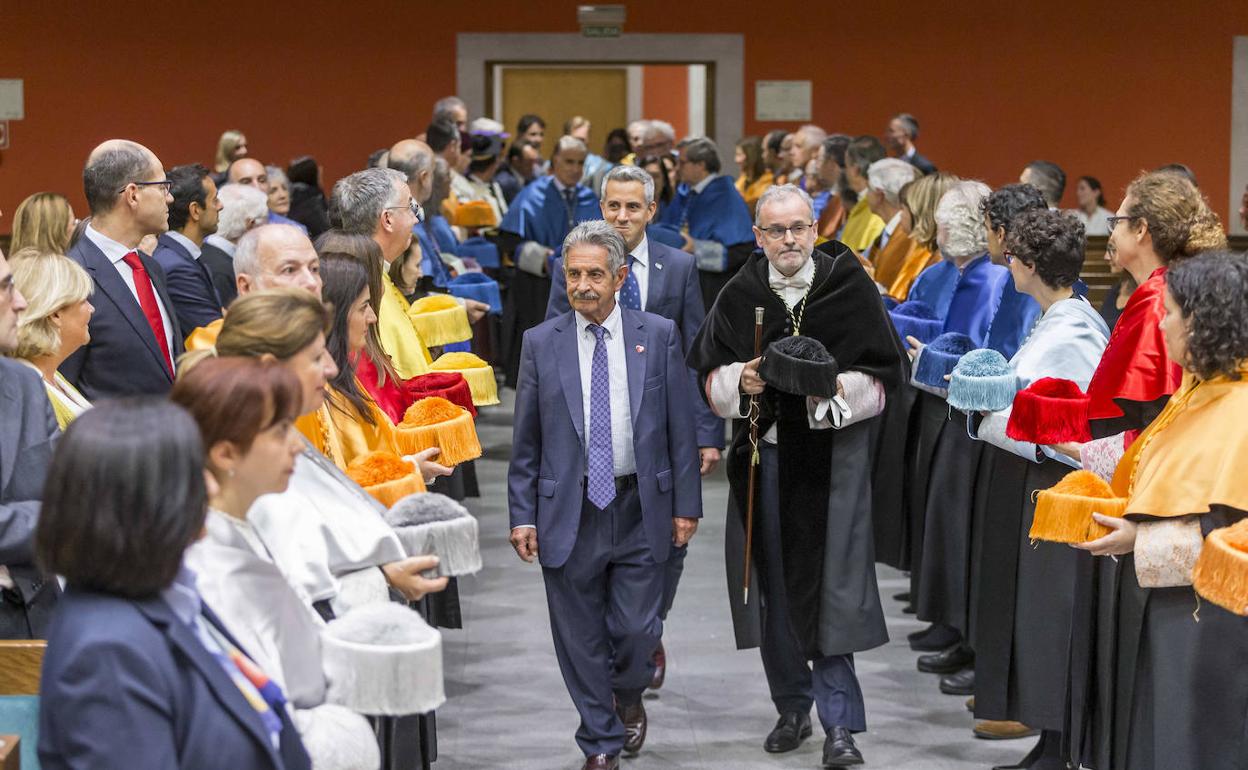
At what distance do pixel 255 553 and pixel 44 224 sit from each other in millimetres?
3159

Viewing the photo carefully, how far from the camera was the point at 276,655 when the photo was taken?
2.45 metres

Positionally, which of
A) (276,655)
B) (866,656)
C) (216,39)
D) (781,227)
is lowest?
(866,656)

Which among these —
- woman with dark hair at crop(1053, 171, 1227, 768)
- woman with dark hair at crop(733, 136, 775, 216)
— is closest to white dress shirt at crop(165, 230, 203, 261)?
woman with dark hair at crop(1053, 171, 1227, 768)

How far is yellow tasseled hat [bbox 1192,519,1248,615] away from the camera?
321 cm

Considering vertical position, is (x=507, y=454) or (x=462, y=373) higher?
(x=462, y=373)

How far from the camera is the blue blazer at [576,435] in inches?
186

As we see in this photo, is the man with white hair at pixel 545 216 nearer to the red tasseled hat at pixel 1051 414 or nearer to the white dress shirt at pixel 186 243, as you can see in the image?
the white dress shirt at pixel 186 243

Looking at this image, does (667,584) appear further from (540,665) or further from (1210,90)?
(1210,90)

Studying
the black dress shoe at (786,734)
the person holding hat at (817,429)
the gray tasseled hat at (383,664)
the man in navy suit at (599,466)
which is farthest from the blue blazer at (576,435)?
the gray tasseled hat at (383,664)

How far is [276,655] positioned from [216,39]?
36.8 ft

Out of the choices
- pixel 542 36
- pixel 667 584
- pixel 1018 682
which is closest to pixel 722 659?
pixel 667 584

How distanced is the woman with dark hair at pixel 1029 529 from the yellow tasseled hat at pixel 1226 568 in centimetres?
122

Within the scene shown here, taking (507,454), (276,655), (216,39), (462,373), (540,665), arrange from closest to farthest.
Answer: (276,655) < (462,373) < (540,665) < (507,454) < (216,39)

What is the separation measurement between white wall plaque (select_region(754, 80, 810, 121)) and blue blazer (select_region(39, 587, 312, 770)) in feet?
37.6
